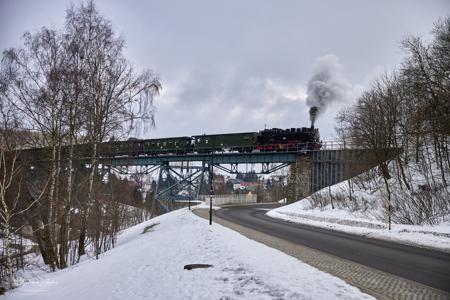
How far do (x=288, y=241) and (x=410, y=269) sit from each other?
15.9 feet

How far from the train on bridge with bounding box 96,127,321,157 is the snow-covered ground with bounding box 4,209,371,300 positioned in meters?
20.8

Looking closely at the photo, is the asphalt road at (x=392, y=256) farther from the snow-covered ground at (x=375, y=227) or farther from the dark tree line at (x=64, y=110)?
the dark tree line at (x=64, y=110)

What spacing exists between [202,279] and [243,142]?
1204 inches

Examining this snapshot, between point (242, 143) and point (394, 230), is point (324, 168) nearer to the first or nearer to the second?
point (242, 143)

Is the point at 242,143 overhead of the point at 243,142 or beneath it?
beneath

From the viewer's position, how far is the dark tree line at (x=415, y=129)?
56.7 feet

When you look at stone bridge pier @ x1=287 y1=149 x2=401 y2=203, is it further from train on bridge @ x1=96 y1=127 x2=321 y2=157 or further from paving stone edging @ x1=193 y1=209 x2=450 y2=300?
paving stone edging @ x1=193 y1=209 x2=450 y2=300

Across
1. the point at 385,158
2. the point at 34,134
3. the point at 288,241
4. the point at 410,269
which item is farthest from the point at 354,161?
the point at 34,134

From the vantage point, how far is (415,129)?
23.3 meters

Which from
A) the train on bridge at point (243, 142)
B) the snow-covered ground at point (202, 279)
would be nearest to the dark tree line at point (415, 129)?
the train on bridge at point (243, 142)

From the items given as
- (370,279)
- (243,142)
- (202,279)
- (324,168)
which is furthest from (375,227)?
(243,142)

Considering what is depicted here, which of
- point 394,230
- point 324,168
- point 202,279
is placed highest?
point 324,168

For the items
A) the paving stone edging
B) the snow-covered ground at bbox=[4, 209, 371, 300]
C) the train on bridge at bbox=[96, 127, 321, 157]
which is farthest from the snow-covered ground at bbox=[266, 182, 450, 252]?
the train on bridge at bbox=[96, 127, 321, 157]

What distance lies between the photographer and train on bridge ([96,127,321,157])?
34.1 meters
